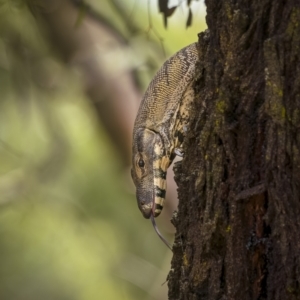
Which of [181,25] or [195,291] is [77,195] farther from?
[195,291]

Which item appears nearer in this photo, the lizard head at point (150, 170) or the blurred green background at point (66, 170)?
the lizard head at point (150, 170)

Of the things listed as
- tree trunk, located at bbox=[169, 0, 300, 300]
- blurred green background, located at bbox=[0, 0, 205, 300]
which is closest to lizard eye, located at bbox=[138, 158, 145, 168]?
tree trunk, located at bbox=[169, 0, 300, 300]

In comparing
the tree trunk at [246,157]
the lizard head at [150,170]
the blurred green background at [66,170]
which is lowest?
the tree trunk at [246,157]

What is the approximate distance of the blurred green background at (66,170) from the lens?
8.91 ft

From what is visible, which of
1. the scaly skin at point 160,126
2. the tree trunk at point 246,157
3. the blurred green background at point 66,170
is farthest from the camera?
the blurred green background at point 66,170

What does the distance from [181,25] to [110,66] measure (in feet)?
1.53

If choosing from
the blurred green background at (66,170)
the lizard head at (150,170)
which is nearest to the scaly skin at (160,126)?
the lizard head at (150,170)

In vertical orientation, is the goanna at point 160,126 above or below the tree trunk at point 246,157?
above

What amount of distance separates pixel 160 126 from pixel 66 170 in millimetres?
1184

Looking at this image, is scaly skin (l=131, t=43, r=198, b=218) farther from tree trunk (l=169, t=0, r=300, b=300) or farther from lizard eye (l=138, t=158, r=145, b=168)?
tree trunk (l=169, t=0, r=300, b=300)

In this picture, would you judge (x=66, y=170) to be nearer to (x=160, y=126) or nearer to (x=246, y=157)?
(x=160, y=126)

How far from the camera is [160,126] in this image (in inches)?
66.3

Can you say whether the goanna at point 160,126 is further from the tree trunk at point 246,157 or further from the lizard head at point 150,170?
the tree trunk at point 246,157

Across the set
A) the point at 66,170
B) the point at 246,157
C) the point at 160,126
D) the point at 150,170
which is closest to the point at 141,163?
the point at 150,170
